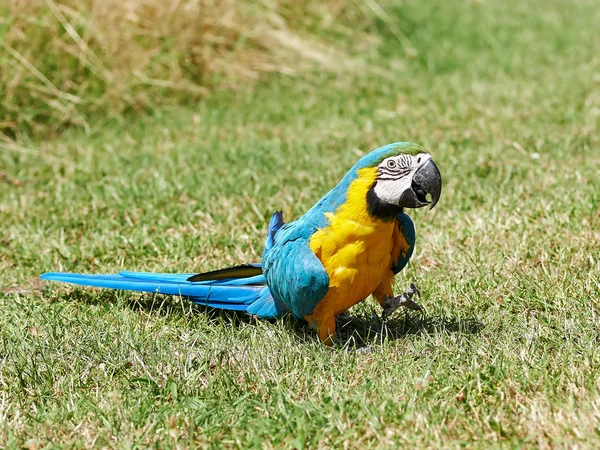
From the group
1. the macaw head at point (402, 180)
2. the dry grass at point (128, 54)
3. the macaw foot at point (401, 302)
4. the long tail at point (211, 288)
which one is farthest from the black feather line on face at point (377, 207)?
the dry grass at point (128, 54)

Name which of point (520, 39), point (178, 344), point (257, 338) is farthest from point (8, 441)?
point (520, 39)

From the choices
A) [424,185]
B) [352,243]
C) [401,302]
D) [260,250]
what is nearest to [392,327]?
[401,302]

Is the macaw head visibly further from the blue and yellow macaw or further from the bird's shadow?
the bird's shadow

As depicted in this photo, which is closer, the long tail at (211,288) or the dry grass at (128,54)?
the long tail at (211,288)

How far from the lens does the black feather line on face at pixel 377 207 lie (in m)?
2.65


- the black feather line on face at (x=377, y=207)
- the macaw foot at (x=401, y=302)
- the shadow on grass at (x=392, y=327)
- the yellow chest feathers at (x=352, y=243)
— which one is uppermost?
the black feather line on face at (x=377, y=207)

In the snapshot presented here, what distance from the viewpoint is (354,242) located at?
269cm

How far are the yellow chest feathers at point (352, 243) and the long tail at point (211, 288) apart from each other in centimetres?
36

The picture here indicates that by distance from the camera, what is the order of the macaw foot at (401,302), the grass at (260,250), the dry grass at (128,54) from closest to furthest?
the grass at (260,250) → the macaw foot at (401,302) → the dry grass at (128,54)

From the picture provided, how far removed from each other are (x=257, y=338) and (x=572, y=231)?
1.57 metres

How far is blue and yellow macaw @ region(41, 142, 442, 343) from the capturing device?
2.63 meters

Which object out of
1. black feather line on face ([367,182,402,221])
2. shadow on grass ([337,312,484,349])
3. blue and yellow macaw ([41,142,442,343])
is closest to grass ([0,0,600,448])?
shadow on grass ([337,312,484,349])

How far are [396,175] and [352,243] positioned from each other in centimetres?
27

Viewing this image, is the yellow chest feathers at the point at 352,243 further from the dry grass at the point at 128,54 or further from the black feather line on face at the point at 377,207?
the dry grass at the point at 128,54
